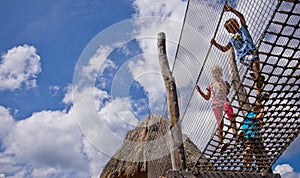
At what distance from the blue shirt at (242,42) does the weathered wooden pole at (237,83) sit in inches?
2.9

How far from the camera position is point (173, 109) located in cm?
380

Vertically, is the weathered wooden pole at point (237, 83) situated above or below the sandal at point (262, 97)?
above

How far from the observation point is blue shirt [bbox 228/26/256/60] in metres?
2.70

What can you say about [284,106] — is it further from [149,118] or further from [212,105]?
[149,118]

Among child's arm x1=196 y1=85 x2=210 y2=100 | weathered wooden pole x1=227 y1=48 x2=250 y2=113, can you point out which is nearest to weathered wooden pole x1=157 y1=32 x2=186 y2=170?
child's arm x1=196 y1=85 x2=210 y2=100

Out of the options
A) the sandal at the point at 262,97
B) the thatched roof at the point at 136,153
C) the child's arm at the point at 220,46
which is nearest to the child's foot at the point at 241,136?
the sandal at the point at 262,97

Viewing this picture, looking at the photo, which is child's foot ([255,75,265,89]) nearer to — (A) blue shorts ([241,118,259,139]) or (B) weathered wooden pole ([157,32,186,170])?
(A) blue shorts ([241,118,259,139])

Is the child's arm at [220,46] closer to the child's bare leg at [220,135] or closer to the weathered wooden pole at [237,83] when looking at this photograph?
the weathered wooden pole at [237,83]

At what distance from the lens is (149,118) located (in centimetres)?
676

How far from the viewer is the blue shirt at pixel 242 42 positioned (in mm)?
2701

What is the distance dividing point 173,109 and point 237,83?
144cm

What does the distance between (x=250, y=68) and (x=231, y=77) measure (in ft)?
1.51

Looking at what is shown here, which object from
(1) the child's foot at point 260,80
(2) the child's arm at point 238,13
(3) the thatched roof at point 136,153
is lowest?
(1) the child's foot at point 260,80

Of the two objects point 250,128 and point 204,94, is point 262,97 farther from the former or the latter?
point 204,94
